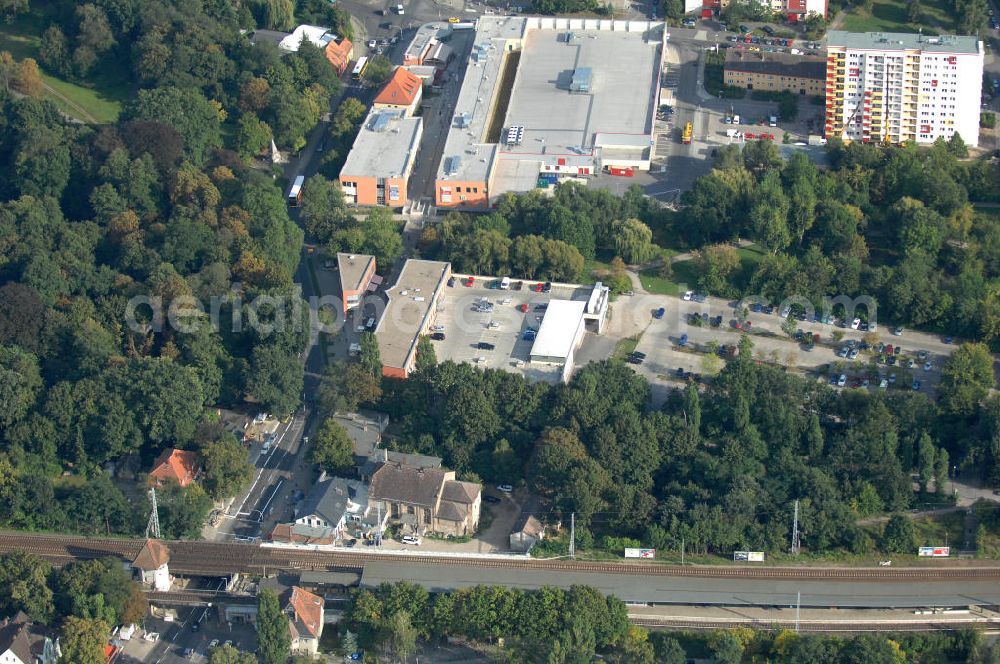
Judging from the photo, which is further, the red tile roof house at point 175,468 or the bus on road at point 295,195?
the bus on road at point 295,195

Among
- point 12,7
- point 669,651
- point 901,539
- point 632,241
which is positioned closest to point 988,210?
point 632,241

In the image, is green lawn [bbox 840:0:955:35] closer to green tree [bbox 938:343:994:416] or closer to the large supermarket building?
the large supermarket building

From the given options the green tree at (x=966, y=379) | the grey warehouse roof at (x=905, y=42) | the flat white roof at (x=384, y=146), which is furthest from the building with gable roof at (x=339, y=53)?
the green tree at (x=966, y=379)

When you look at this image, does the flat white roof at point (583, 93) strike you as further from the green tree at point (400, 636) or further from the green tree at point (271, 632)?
the green tree at point (271, 632)

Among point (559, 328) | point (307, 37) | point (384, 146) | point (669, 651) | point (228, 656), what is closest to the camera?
point (228, 656)

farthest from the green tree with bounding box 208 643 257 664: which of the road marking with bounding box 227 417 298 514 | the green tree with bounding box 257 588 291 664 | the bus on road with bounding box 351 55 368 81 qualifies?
the bus on road with bounding box 351 55 368 81

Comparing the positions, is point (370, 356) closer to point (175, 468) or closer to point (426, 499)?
point (426, 499)
